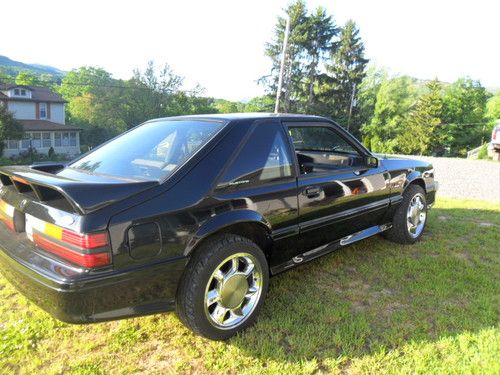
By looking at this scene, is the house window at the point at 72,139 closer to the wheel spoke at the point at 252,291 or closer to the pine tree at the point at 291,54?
the pine tree at the point at 291,54

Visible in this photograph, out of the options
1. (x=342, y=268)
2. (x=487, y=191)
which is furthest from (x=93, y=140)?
(x=342, y=268)

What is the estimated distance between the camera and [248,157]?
2.74m

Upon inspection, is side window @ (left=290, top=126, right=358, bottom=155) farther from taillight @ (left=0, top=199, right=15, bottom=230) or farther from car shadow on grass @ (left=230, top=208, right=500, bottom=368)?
taillight @ (left=0, top=199, right=15, bottom=230)

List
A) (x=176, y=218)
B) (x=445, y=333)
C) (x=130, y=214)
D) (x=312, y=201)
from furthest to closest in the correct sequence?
(x=312, y=201)
(x=445, y=333)
(x=176, y=218)
(x=130, y=214)

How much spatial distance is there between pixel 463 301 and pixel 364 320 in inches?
39.6

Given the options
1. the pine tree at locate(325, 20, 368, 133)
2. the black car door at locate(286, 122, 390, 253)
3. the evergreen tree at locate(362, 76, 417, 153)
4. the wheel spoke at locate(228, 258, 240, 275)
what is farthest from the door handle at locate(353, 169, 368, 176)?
the evergreen tree at locate(362, 76, 417, 153)

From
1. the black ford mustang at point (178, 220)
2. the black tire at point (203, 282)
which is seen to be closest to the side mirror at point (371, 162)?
the black ford mustang at point (178, 220)

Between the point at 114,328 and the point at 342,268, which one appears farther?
the point at 342,268

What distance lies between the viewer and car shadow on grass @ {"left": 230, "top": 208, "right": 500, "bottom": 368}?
101 inches

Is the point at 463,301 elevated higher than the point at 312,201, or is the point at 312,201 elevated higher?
the point at 312,201

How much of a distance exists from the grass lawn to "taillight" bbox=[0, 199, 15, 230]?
0.72 m

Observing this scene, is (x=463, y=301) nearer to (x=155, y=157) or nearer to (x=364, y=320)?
(x=364, y=320)

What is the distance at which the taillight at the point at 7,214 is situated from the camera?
2.56m

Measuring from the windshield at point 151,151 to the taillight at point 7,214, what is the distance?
21.5 inches
